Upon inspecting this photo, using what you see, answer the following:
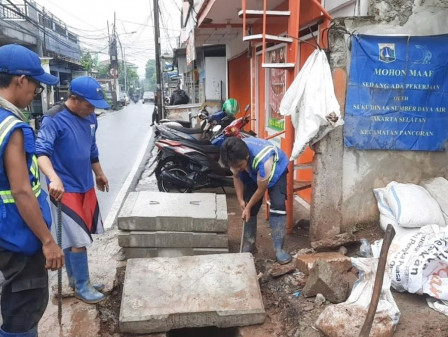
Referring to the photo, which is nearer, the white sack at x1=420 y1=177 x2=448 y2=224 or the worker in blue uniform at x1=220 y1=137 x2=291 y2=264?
the worker in blue uniform at x1=220 y1=137 x2=291 y2=264

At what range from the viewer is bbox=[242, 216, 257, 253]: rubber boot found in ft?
14.1

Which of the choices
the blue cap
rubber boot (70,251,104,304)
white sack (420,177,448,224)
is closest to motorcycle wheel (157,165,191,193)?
rubber boot (70,251,104,304)

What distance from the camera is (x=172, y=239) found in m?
4.08

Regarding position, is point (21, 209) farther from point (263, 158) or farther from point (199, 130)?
point (199, 130)

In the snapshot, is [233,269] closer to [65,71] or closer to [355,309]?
[355,309]

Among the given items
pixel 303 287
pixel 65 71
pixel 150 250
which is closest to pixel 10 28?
pixel 65 71

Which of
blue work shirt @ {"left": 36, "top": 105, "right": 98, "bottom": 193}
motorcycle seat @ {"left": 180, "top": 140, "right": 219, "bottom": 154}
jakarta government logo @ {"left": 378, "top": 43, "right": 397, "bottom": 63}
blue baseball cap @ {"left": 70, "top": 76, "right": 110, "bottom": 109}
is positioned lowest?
motorcycle seat @ {"left": 180, "top": 140, "right": 219, "bottom": 154}

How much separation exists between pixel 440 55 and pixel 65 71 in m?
33.6

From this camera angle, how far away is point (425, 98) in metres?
4.09

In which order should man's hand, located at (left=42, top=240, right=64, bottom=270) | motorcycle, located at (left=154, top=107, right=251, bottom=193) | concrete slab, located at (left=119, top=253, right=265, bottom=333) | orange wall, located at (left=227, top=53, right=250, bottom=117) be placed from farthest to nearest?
orange wall, located at (left=227, top=53, right=250, bottom=117) → motorcycle, located at (left=154, top=107, right=251, bottom=193) → concrete slab, located at (left=119, top=253, right=265, bottom=333) → man's hand, located at (left=42, top=240, right=64, bottom=270)

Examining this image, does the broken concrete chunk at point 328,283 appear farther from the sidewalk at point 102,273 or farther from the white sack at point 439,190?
the white sack at point 439,190

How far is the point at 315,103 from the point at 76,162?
7.32 feet

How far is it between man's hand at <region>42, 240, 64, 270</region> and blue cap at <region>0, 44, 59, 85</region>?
875 mm

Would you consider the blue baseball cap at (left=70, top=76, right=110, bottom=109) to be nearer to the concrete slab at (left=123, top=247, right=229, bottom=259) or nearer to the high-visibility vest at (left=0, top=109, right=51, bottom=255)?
the high-visibility vest at (left=0, top=109, right=51, bottom=255)
